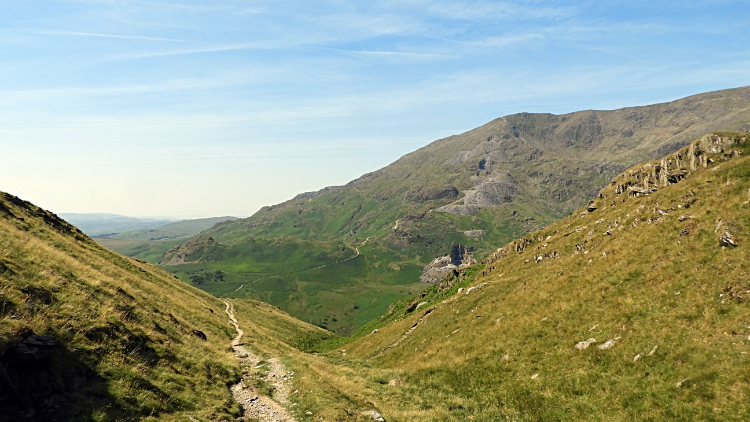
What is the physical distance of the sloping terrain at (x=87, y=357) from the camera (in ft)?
50.0

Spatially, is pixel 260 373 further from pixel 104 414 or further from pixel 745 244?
pixel 745 244

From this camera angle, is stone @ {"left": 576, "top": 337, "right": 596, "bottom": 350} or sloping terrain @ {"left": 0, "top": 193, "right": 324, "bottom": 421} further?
stone @ {"left": 576, "top": 337, "right": 596, "bottom": 350}

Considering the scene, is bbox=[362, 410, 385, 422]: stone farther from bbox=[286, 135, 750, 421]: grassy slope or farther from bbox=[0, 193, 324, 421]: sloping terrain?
bbox=[0, 193, 324, 421]: sloping terrain

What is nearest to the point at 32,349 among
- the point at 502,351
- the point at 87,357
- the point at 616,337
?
the point at 87,357

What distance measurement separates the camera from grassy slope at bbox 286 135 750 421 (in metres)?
18.7

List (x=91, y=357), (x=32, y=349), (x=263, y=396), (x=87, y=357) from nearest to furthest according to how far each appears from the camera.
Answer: (x=32, y=349), (x=87, y=357), (x=91, y=357), (x=263, y=396)

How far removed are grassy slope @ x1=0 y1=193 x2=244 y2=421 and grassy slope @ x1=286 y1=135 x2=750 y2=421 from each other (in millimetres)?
13037

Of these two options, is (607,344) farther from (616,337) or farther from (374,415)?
(374,415)

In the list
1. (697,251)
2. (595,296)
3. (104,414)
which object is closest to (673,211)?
(697,251)

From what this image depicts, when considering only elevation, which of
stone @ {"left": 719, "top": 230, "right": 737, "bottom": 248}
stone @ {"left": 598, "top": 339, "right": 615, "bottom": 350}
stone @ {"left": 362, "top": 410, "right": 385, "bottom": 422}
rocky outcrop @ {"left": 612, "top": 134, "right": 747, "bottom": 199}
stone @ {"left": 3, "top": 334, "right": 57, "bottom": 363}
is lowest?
stone @ {"left": 362, "top": 410, "right": 385, "bottom": 422}

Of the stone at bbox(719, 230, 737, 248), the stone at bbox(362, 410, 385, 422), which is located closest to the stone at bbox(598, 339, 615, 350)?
the stone at bbox(719, 230, 737, 248)

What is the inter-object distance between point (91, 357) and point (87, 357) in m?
0.24

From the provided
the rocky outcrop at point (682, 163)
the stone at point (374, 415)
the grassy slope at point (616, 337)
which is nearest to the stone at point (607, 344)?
the grassy slope at point (616, 337)

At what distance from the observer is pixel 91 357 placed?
18750 mm
